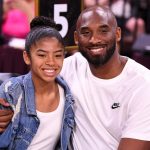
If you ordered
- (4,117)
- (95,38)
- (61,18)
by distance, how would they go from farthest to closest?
1. (61,18)
2. (95,38)
3. (4,117)

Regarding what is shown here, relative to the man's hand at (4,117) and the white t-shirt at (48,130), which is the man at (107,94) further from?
the man's hand at (4,117)

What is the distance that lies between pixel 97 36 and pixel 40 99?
377mm

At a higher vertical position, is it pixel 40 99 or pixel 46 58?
pixel 46 58

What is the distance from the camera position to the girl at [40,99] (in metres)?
2.10

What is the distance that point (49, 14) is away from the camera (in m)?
2.55

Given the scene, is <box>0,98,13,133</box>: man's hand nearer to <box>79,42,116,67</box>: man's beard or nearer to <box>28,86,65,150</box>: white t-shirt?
<box>28,86,65,150</box>: white t-shirt

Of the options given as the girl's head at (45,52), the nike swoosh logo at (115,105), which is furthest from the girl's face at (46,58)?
the nike swoosh logo at (115,105)

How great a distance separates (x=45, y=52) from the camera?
2135 mm

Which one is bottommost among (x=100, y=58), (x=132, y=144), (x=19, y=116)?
(x=132, y=144)

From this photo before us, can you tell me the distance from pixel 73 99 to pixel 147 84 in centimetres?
35

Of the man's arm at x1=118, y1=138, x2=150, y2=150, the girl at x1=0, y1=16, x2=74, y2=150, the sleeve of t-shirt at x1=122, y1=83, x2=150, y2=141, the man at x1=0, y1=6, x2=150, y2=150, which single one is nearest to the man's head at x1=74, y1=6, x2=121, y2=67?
the man at x1=0, y1=6, x2=150, y2=150

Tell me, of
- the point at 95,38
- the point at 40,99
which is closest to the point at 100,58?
the point at 95,38

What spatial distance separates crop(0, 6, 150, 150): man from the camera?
6.95 feet

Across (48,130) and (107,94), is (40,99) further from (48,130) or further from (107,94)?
(107,94)
